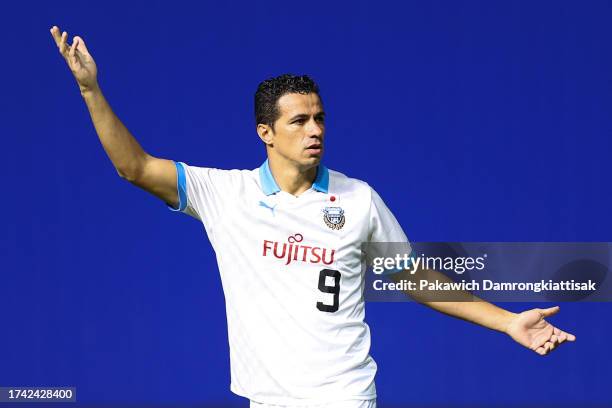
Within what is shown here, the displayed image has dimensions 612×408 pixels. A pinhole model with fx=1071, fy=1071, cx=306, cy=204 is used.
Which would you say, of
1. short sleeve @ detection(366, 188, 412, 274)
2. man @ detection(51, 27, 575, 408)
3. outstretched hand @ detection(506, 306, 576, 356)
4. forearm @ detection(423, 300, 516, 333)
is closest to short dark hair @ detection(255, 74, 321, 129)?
man @ detection(51, 27, 575, 408)

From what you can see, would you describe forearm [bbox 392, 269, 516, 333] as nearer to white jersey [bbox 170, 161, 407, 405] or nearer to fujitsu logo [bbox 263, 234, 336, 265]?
white jersey [bbox 170, 161, 407, 405]

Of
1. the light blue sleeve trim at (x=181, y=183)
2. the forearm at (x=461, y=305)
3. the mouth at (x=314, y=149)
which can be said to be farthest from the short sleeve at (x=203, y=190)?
the forearm at (x=461, y=305)

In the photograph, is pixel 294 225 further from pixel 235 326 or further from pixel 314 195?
pixel 235 326

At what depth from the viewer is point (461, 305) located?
10.4ft

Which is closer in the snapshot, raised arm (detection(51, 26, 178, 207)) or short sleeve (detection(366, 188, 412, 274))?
raised arm (detection(51, 26, 178, 207))

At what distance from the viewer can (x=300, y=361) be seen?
9.68 ft

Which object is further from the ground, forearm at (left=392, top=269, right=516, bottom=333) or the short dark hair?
the short dark hair

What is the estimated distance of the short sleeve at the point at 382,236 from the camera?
313 cm

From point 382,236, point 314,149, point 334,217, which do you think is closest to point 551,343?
point 382,236

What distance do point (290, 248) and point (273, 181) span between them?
0.22m

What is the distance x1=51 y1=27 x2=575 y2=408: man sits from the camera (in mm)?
2945

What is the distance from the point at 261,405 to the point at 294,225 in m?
0.52

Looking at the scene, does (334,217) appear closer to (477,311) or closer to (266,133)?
(266,133)

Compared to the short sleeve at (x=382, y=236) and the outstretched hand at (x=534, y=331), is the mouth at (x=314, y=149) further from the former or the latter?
the outstretched hand at (x=534, y=331)
